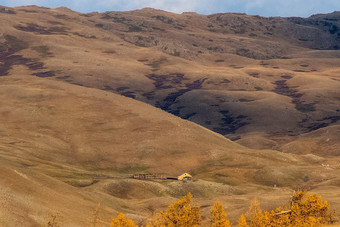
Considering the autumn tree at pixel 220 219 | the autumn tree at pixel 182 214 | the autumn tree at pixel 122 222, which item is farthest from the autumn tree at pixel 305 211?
the autumn tree at pixel 122 222

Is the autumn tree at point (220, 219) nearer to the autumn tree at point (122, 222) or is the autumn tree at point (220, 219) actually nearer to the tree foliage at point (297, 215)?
the tree foliage at point (297, 215)

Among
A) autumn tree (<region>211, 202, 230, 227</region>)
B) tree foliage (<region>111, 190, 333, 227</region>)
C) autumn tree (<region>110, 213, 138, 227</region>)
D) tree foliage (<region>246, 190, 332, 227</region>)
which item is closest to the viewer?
tree foliage (<region>246, 190, 332, 227</region>)

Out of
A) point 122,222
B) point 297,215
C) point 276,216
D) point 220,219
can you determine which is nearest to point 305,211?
point 297,215

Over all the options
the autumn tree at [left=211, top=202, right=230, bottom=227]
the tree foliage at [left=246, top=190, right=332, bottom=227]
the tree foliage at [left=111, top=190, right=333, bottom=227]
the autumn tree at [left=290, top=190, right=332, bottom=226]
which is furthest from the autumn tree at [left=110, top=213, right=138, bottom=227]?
the autumn tree at [left=290, top=190, right=332, bottom=226]

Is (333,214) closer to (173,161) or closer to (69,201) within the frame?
(69,201)

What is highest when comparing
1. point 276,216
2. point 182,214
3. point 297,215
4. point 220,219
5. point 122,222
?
point 297,215

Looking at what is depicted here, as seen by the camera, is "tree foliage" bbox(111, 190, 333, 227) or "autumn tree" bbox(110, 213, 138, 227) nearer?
"tree foliage" bbox(111, 190, 333, 227)

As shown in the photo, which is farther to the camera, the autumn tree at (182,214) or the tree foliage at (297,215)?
the autumn tree at (182,214)

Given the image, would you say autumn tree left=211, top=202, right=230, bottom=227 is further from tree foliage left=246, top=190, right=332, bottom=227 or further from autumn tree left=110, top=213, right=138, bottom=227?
autumn tree left=110, top=213, right=138, bottom=227

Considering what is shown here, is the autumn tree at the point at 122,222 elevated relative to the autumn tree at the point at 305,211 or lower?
lower

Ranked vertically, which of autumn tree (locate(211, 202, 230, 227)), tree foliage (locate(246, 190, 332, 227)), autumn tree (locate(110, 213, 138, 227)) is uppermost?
tree foliage (locate(246, 190, 332, 227))

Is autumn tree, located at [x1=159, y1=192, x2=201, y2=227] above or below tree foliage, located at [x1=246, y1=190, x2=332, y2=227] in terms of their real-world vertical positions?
below

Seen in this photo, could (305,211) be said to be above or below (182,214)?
above

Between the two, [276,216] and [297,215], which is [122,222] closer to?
[276,216]
